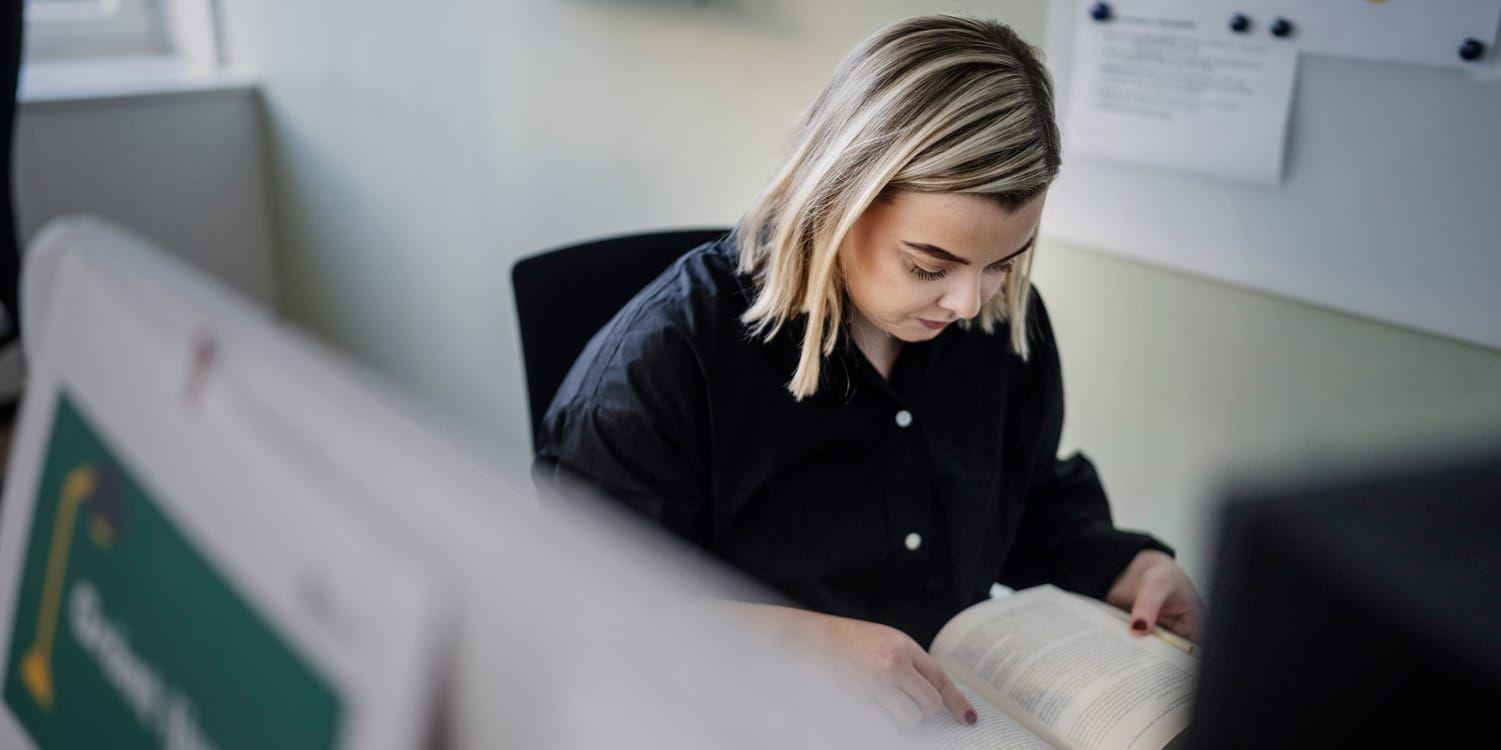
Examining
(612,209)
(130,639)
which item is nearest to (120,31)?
(612,209)

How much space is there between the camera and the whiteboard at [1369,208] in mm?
1168

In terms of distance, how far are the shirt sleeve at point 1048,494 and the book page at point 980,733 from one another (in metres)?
0.38

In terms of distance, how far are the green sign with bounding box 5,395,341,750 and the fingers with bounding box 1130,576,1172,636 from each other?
796 mm

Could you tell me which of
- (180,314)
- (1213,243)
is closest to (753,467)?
(1213,243)

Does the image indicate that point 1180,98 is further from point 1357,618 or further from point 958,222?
point 1357,618

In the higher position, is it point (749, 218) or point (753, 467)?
point (749, 218)

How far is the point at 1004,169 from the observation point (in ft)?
3.51

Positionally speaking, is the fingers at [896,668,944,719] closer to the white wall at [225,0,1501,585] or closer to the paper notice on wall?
the white wall at [225,0,1501,585]

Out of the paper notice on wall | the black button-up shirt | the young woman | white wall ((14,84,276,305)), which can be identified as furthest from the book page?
white wall ((14,84,276,305))

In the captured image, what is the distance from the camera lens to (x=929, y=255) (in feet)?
3.61

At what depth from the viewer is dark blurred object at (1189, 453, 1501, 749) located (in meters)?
0.26

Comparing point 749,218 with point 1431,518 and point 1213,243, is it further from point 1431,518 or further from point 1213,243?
point 1431,518

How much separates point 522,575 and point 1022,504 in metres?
1.07

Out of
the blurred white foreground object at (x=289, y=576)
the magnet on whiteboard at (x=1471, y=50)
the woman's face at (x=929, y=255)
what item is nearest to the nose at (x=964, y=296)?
the woman's face at (x=929, y=255)
